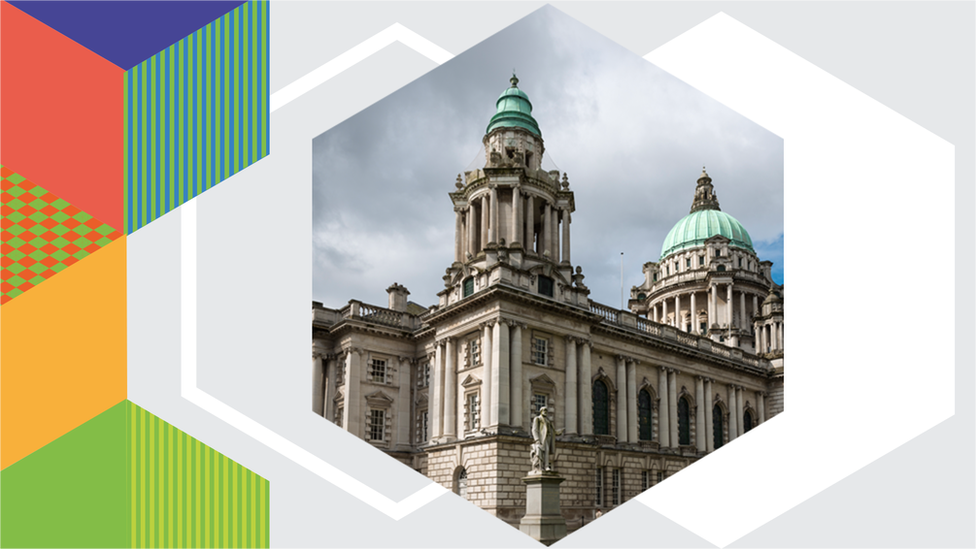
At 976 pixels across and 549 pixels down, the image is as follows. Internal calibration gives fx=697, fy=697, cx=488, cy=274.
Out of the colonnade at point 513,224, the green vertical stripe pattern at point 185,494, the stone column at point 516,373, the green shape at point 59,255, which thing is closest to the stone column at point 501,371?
the stone column at point 516,373

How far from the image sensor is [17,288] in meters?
12.2

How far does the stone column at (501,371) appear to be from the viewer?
32469 millimetres

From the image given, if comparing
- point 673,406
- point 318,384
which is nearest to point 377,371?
point 318,384

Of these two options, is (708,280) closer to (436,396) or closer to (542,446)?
(436,396)

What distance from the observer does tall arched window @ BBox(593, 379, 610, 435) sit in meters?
38.7

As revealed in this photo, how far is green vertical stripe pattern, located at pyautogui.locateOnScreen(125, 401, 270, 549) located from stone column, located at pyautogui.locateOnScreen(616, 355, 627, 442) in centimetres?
2956

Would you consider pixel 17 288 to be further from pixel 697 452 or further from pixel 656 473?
pixel 697 452

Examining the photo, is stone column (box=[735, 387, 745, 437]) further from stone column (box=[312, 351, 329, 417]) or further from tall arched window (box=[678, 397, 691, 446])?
stone column (box=[312, 351, 329, 417])

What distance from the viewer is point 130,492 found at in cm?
1202

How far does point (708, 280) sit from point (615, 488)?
3298 centimetres

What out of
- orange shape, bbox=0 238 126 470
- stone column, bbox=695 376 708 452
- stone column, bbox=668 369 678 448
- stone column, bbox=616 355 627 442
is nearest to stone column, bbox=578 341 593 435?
stone column, bbox=616 355 627 442

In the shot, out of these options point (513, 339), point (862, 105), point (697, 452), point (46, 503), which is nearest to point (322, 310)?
point (513, 339)

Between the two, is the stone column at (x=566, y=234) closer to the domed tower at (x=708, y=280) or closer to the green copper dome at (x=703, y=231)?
the domed tower at (x=708, y=280)

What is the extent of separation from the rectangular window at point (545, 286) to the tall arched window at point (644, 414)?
32.6 feet
